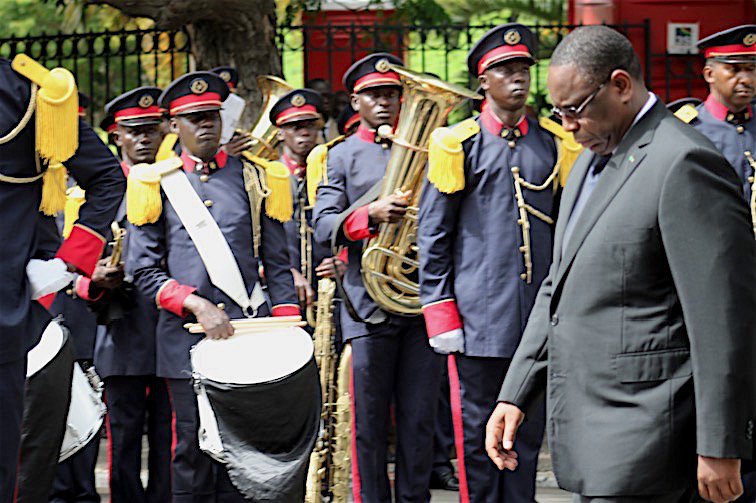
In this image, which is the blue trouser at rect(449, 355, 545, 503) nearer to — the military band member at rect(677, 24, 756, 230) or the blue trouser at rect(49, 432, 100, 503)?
the military band member at rect(677, 24, 756, 230)

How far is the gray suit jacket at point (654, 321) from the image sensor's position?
370cm

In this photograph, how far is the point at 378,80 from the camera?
7.44m

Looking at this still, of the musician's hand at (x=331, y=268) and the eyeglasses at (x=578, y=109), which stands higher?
the eyeglasses at (x=578, y=109)

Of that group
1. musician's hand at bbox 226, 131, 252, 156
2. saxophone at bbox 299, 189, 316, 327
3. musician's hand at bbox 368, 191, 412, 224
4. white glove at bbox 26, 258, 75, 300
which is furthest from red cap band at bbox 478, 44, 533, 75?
saxophone at bbox 299, 189, 316, 327

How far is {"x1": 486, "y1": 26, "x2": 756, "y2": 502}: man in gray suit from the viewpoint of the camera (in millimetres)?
3695

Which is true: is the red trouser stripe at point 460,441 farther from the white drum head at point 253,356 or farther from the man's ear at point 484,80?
the man's ear at point 484,80

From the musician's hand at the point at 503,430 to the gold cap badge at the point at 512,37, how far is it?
2.53m

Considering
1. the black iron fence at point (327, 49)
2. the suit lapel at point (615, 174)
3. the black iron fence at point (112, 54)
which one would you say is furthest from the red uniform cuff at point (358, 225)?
the black iron fence at point (112, 54)

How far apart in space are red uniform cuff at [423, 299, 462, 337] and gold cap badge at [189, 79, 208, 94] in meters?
1.52

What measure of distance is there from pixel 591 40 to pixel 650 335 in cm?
85

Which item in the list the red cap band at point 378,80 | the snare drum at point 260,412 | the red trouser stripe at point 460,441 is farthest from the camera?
the red cap band at point 378,80

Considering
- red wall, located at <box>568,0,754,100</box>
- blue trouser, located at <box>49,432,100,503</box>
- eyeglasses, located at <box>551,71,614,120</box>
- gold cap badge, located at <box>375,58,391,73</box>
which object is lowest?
blue trouser, located at <box>49,432,100,503</box>

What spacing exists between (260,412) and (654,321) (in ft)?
7.88

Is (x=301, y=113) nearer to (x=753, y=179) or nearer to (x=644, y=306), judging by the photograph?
(x=753, y=179)
